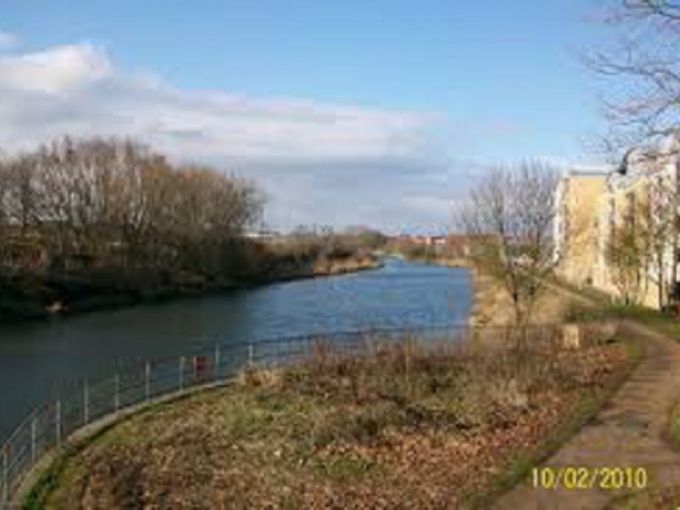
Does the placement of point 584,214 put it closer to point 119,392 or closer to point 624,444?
point 119,392

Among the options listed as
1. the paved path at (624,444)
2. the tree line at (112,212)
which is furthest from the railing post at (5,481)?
the tree line at (112,212)

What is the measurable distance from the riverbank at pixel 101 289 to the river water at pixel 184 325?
2.78 metres

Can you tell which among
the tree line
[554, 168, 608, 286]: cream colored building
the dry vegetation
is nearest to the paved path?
the dry vegetation

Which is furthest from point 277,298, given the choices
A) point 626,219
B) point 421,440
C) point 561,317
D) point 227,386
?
point 421,440

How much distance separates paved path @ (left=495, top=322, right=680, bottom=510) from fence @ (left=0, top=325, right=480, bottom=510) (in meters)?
6.67

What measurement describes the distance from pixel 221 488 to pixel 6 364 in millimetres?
25251

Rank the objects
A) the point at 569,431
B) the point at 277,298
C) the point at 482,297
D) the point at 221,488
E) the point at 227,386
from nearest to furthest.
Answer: the point at 221,488 < the point at 569,431 < the point at 227,386 < the point at 482,297 < the point at 277,298

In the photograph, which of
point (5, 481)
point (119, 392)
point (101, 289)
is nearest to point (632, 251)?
point (119, 392)

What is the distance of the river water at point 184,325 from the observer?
37688mm

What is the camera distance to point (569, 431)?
64.3 feet

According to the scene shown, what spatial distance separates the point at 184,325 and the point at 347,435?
37961mm

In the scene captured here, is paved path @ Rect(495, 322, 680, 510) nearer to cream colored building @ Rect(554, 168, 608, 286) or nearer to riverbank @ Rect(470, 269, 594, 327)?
riverbank @ Rect(470, 269, 594, 327)

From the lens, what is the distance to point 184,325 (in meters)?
57.6

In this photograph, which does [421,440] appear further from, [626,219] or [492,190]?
[626,219]
